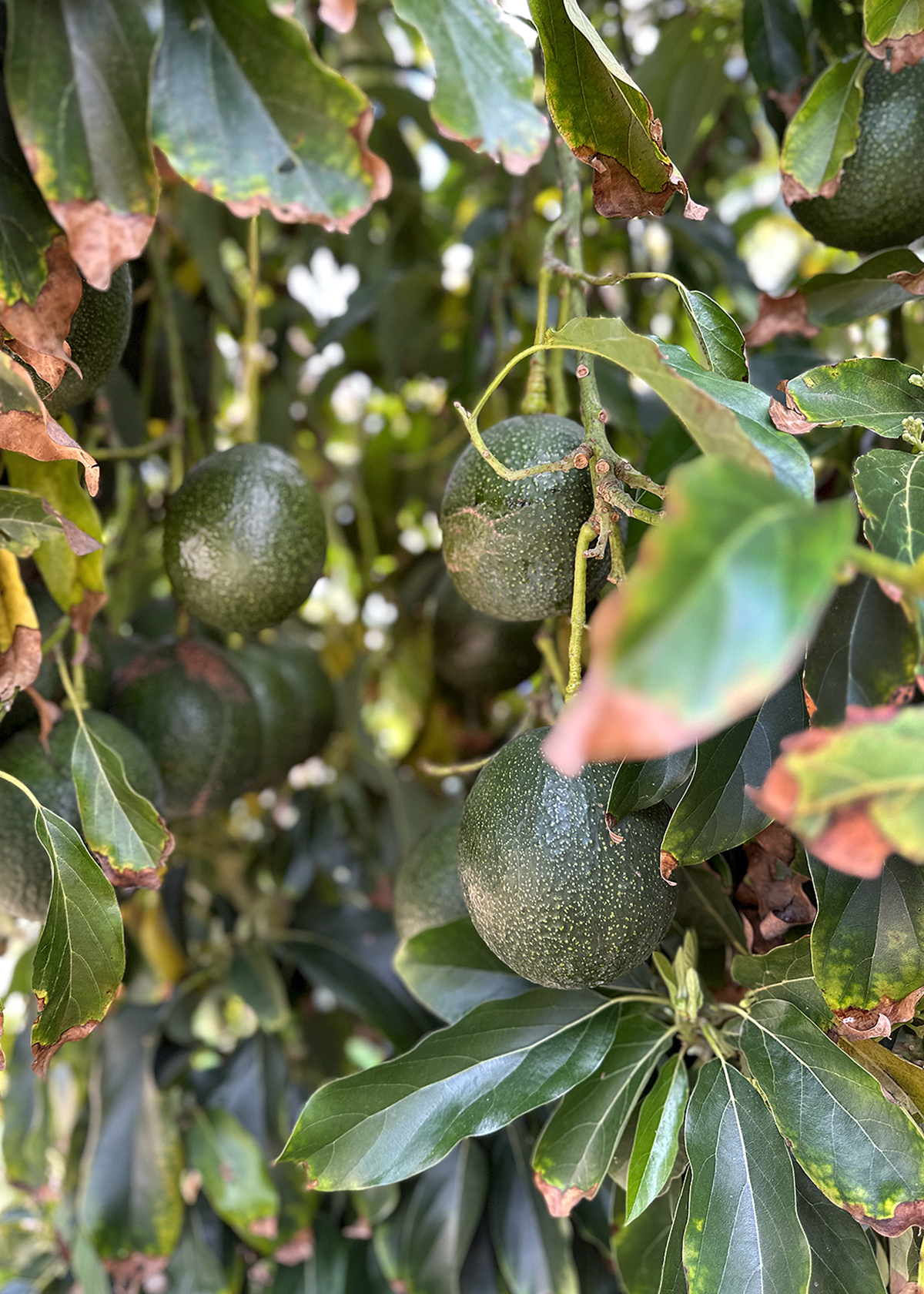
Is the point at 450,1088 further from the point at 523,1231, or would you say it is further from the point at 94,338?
the point at 94,338

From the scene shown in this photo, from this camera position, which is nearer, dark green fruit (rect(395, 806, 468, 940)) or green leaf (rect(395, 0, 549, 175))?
green leaf (rect(395, 0, 549, 175))

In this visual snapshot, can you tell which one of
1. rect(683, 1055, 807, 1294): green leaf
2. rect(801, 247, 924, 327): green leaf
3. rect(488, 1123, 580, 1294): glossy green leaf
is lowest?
rect(488, 1123, 580, 1294): glossy green leaf

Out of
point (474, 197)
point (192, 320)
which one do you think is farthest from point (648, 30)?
point (192, 320)

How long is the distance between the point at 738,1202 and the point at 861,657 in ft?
1.05

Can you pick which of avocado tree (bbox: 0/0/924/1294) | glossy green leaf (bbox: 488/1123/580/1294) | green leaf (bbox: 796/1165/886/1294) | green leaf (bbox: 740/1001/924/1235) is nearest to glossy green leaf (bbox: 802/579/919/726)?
avocado tree (bbox: 0/0/924/1294)

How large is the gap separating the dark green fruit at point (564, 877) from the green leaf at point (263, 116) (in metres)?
0.32

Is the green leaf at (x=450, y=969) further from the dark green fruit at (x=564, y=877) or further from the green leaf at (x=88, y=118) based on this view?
the green leaf at (x=88, y=118)

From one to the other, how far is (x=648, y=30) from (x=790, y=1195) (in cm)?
135

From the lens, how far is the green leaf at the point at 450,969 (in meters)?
0.66

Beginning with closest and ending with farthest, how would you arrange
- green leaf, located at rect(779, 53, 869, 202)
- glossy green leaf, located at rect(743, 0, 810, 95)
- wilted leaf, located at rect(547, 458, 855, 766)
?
1. wilted leaf, located at rect(547, 458, 855, 766)
2. green leaf, located at rect(779, 53, 869, 202)
3. glossy green leaf, located at rect(743, 0, 810, 95)

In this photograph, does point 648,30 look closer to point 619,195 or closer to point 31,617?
point 619,195

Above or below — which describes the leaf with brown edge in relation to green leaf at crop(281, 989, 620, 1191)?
above

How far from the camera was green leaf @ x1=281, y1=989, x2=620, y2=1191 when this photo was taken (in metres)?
0.55

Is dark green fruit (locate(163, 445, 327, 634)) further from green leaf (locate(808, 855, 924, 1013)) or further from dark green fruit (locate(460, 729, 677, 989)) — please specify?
green leaf (locate(808, 855, 924, 1013))
